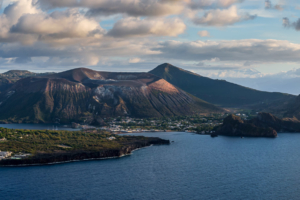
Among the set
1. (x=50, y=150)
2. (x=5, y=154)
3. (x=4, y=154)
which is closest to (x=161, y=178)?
(x=50, y=150)

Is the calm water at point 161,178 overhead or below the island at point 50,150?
below

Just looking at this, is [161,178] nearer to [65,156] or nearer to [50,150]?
[65,156]

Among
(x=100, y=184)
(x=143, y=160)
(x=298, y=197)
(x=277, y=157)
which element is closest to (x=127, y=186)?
(x=100, y=184)

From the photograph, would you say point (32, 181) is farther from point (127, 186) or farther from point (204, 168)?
point (204, 168)

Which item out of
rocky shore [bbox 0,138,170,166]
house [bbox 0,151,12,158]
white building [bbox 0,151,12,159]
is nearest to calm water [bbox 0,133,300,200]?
rocky shore [bbox 0,138,170,166]

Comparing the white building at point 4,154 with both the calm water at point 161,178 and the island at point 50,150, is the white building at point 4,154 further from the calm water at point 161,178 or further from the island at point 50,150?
the calm water at point 161,178

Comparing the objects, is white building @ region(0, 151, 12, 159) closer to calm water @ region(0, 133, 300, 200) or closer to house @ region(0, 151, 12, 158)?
house @ region(0, 151, 12, 158)

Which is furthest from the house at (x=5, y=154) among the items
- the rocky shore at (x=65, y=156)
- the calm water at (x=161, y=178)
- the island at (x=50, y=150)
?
the calm water at (x=161, y=178)

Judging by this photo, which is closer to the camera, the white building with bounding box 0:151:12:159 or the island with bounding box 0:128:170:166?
the white building with bounding box 0:151:12:159

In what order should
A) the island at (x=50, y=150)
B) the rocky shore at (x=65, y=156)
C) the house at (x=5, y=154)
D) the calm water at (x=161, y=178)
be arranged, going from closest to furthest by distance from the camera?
the calm water at (x=161, y=178), the rocky shore at (x=65, y=156), the island at (x=50, y=150), the house at (x=5, y=154)
